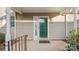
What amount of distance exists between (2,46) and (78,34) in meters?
1.64

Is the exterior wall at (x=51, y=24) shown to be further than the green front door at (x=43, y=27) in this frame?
No

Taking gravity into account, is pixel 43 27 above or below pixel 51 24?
below

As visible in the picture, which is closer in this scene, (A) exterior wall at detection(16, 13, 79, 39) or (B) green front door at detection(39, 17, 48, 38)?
(A) exterior wall at detection(16, 13, 79, 39)

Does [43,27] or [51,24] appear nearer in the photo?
[51,24]

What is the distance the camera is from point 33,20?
35.8 ft
